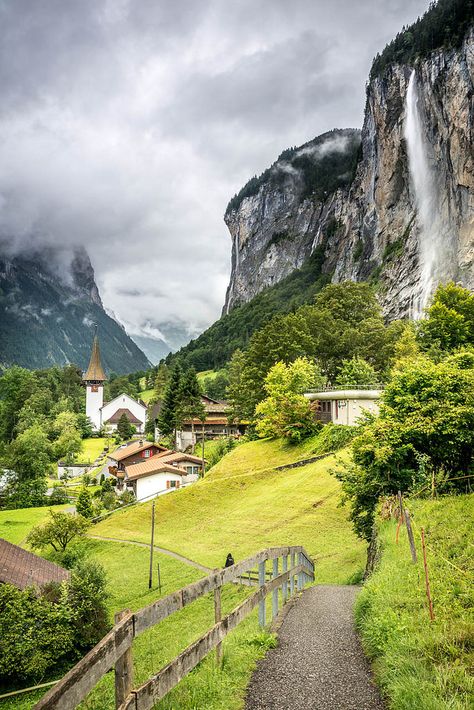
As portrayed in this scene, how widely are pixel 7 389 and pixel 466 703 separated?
119928 mm

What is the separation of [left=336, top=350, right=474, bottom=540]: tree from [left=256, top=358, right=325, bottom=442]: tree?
92.9 feet

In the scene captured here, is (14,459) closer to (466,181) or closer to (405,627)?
(405,627)

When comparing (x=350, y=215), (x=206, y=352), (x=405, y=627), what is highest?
(x=350, y=215)

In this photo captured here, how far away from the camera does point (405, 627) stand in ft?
20.2

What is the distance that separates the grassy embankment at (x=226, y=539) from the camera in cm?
607

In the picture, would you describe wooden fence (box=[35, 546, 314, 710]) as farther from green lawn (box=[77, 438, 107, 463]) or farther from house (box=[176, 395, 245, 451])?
green lawn (box=[77, 438, 107, 463])

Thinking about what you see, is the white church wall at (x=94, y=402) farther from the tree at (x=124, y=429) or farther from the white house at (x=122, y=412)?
the tree at (x=124, y=429)

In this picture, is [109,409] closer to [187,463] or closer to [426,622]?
[187,463]

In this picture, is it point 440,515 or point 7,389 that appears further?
point 7,389

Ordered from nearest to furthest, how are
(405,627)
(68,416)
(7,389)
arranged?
1. (405,627)
2. (68,416)
3. (7,389)

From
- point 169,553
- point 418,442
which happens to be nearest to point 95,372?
point 169,553

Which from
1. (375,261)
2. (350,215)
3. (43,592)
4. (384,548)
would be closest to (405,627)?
(384,548)

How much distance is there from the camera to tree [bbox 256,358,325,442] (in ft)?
155

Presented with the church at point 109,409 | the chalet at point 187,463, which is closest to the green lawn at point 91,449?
the church at point 109,409
